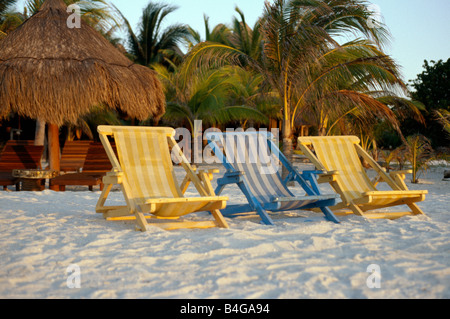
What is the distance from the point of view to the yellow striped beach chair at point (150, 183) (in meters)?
3.75

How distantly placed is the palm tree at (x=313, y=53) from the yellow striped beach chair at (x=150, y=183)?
4.01 m

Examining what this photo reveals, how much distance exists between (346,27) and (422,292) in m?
6.74

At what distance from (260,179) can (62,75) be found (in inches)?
157

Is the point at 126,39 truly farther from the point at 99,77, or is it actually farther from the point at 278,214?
the point at 278,214

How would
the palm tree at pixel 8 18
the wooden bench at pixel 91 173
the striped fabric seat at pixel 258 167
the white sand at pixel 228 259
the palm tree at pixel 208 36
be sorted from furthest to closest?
the palm tree at pixel 208 36
the palm tree at pixel 8 18
the wooden bench at pixel 91 173
the striped fabric seat at pixel 258 167
the white sand at pixel 228 259

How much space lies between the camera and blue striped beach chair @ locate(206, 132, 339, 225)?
4.23m

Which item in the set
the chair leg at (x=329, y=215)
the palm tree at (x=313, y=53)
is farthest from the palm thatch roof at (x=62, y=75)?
the chair leg at (x=329, y=215)

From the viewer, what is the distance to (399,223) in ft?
13.9

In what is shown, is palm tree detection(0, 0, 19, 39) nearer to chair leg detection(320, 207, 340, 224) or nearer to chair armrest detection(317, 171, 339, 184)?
chair armrest detection(317, 171, 339, 184)

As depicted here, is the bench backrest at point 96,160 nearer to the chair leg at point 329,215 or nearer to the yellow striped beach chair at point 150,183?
the yellow striped beach chair at point 150,183

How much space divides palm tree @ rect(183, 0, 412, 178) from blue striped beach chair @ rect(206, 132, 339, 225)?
10.6 ft

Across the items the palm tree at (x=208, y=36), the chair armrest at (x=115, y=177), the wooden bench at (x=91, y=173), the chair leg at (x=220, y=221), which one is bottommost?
the chair leg at (x=220, y=221)

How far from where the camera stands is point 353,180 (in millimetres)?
4961

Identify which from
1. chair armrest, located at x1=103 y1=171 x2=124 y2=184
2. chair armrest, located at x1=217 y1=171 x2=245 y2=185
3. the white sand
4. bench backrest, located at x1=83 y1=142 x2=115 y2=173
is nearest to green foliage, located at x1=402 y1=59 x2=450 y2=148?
bench backrest, located at x1=83 y1=142 x2=115 y2=173
